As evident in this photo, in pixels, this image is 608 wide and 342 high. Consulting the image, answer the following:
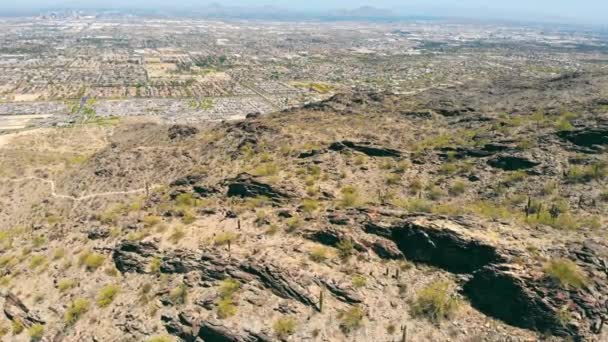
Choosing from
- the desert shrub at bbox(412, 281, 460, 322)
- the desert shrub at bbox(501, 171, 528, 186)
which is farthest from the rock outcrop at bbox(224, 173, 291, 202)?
the desert shrub at bbox(501, 171, 528, 186)

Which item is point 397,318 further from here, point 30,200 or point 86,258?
point 30,200

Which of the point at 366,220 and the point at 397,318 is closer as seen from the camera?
the point at 397,318

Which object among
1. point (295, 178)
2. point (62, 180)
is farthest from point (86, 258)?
point (62, 180)

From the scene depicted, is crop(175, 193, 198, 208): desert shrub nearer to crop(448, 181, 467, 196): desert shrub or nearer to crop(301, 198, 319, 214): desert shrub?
crop(301, 198, 319, 214): desert shrub

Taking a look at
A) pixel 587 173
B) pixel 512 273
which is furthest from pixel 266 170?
pixel 587 173

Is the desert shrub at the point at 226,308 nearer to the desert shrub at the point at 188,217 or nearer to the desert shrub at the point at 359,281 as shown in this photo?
the desert shrub at the point at 359,281
